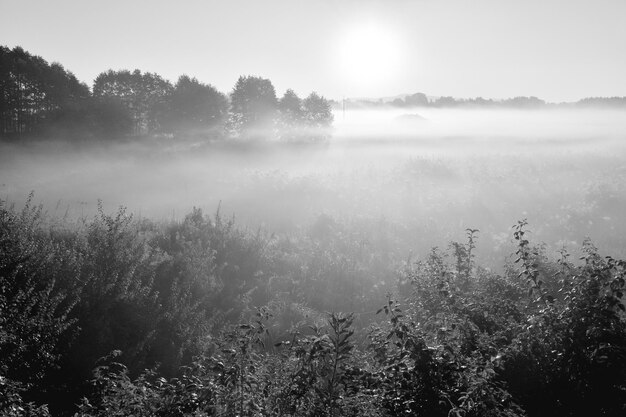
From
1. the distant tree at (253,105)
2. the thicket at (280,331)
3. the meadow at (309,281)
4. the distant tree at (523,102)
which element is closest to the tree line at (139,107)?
the distant tree at (253,105)

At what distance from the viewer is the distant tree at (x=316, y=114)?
49.9m

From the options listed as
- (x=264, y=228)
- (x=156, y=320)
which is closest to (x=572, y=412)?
(x=156, y=320)

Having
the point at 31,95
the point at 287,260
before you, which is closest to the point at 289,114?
the point at 31,95

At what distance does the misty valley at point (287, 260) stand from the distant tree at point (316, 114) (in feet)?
0.53

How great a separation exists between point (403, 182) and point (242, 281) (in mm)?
17842

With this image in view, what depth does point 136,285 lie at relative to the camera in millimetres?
10500

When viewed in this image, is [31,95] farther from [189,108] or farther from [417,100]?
[417,100]

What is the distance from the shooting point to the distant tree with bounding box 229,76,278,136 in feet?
153

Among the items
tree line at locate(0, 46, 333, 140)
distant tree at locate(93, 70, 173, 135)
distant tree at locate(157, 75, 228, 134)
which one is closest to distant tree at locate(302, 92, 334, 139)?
tree line at locate(0, 46, 333, 140)

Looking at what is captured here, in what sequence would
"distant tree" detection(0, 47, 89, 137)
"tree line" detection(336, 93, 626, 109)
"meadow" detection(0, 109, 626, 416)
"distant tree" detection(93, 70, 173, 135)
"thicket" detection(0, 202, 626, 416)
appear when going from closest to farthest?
"thicket" detection(0, 202, 626, 416)
"meadow" detection(0, 109, 626, 416)
"distant tree" detection(0, 47, 89, 137)
"distant tree" detection(93, 70, 173, 135)
"tree line" detection(336, 93, 626, 109)

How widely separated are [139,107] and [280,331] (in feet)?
138

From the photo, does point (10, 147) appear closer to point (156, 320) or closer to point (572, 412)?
point (156, 320)

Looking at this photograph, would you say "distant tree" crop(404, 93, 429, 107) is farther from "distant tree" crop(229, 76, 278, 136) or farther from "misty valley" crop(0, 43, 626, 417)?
"distant tree" crop(229, 76, 278, 136)

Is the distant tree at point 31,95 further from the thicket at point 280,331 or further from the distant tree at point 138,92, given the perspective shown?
the thicket at point 280,331
